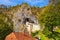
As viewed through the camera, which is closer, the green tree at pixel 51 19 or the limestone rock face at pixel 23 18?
the green tree at pixel 51 19

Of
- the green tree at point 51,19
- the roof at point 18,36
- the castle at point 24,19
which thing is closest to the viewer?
the roof at point 18,36

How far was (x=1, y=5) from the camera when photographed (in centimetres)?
1110

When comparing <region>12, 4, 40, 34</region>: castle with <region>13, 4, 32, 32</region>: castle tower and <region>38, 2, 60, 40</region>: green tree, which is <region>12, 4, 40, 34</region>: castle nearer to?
<region>13, 4, 32, 32</region>: castle tower

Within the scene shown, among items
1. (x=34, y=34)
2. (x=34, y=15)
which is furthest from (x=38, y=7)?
(x=34, y=34)

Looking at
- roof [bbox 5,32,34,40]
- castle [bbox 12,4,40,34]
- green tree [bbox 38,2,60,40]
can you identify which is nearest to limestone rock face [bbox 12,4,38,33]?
castle [bbox 12,4,40,34]

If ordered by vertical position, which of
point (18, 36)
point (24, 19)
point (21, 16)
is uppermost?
point (21, 16)

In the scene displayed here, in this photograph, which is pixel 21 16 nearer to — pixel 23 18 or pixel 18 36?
pixel 23 18

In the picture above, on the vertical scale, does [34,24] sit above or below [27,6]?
below

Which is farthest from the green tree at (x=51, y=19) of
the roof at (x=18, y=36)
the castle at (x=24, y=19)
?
the castle at (x=24, y=19)

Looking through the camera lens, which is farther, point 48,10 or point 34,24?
point 34,24

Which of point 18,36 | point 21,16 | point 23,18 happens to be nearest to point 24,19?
point 23,18

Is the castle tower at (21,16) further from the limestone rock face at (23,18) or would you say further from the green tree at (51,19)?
the green tree at (51,19)

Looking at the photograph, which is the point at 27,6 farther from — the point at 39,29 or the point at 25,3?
the point at 39,29

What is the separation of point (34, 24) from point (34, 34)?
2.01ft
